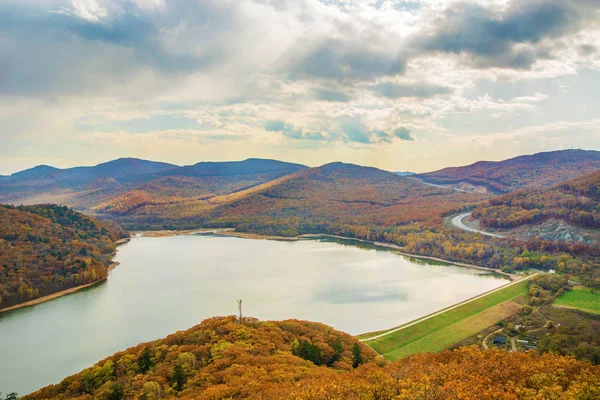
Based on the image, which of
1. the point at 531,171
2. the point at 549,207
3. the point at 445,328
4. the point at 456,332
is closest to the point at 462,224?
the point at 549,207

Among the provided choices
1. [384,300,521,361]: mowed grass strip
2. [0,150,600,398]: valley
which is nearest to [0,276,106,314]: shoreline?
[0,150,600,398]: valley

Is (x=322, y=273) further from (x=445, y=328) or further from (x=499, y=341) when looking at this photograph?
(x=499, y=341)

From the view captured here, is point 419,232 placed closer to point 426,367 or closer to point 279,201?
point 279,201

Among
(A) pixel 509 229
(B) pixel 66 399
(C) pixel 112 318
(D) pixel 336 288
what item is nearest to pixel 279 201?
(A) pixel 509 229

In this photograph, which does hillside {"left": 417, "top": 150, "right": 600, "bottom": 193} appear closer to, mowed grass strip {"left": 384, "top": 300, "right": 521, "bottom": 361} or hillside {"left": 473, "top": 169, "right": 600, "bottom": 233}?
hillside {"left": 473, "top": 169, "right": 600, "bottom": 233}

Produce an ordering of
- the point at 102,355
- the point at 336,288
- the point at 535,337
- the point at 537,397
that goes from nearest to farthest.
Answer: the point at 537,397, the point at 102,355, the point at 535,337, the point at 336,288

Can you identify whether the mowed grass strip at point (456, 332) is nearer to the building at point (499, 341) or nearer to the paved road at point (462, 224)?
the building at point (499, 341)
